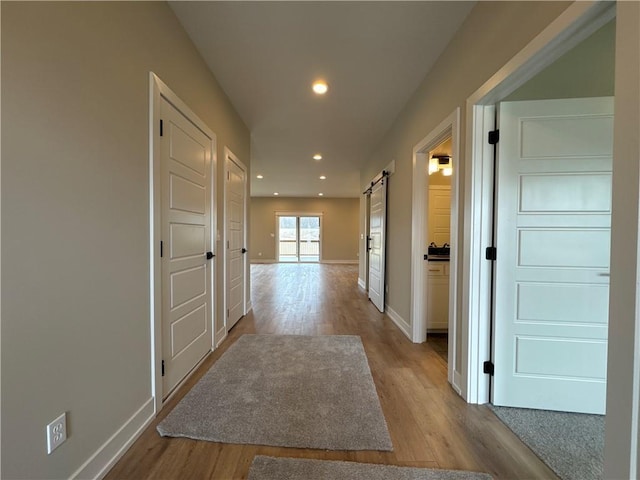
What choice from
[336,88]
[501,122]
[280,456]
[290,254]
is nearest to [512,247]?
[501,122]

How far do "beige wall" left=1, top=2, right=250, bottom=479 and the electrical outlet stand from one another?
0.02 meters

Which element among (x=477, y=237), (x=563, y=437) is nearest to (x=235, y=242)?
(x=477, y=237)

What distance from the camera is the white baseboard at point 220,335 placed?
2871mm

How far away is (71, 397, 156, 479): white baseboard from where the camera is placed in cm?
126

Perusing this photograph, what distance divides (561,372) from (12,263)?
279 cm

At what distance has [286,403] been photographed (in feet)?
6.13

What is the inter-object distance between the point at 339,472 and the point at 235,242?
2.79m

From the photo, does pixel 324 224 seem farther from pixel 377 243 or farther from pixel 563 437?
pixel 563 437

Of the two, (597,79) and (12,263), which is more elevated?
(597,79)

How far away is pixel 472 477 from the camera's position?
1309mm

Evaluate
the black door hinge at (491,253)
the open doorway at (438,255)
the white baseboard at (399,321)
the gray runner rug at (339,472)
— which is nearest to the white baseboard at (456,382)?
the open doorway at (438,255)

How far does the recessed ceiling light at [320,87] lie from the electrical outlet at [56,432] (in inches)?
119

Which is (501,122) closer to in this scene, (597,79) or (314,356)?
(597,79)

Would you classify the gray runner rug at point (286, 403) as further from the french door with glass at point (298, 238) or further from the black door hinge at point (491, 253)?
the french door with glass at point (298, 238)
